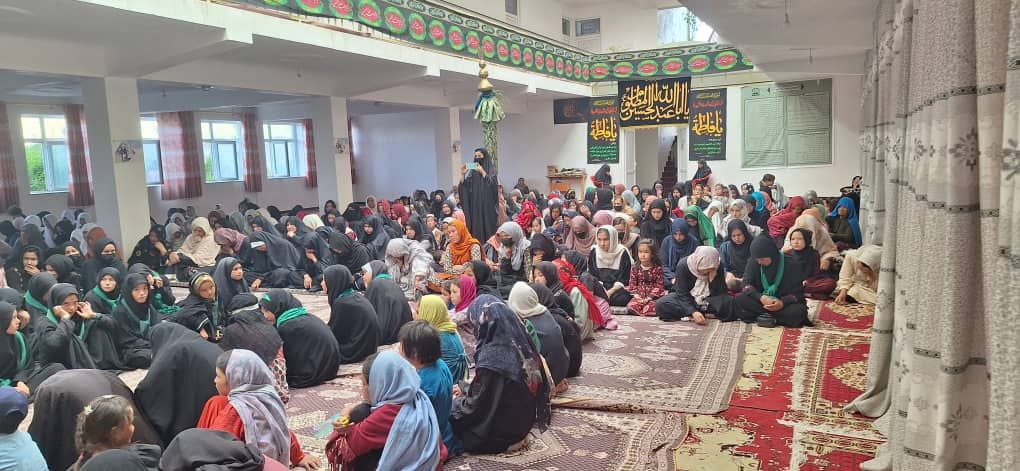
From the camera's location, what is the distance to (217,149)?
13.5 m

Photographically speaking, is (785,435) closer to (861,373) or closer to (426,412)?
(861,373)

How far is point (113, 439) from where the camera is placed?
80.9 inches

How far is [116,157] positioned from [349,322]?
4643 millimetres

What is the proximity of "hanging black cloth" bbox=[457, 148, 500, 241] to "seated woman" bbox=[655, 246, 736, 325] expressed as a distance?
155 cm

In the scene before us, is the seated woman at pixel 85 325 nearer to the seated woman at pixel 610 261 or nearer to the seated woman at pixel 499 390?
the seated woman at pixel 499 390

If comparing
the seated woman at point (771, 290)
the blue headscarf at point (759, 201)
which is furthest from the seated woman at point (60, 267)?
the blue headscarf at point (759, 201)

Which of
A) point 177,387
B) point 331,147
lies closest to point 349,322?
point 177,387

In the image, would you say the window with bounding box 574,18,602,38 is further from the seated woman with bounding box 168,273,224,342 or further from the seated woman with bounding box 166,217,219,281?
the seated woman with bounding box 168,273,224,342

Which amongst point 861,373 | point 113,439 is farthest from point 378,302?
point 861,373

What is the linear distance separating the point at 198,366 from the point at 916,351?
273 cm

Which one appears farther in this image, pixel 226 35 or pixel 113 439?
pixel 226 35

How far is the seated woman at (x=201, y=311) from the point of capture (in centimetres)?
405

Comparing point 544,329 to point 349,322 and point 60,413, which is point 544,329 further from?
point 60,413

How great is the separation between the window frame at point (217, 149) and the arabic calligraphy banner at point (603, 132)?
24.1 feet
